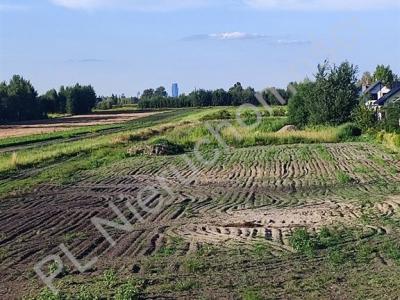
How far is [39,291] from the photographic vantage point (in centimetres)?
869

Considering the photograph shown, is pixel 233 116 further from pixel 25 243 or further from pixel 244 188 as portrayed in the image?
pixel 25 243

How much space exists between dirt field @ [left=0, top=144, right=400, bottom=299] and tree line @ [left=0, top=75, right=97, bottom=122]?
6602 cm

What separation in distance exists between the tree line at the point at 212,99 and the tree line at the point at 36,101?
1448 cm

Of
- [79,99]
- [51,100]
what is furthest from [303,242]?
[79,99]

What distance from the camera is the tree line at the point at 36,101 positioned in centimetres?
8675

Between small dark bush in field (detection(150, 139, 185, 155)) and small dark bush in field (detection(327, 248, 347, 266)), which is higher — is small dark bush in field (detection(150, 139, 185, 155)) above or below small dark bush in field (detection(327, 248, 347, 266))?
below

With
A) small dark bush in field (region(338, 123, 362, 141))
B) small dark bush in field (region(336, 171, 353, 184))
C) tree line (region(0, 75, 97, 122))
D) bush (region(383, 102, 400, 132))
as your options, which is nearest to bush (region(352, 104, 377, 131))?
small dark bush in field (region(338, 123, 362, 141))

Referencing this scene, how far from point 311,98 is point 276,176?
2881 centimetres

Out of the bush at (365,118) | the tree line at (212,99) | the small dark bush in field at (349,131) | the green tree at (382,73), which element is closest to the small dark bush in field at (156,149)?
the small dark bush in field at (349,131)

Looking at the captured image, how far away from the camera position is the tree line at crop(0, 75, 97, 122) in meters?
86.8

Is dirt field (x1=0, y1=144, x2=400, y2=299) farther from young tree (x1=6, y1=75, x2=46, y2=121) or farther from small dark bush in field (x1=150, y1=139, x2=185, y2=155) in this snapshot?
young tree (x1=6, y1=75, x2=46, y2=121)

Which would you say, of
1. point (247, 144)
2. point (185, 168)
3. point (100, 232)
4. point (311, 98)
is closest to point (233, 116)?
point (311, 98)

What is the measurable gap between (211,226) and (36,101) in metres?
84.9

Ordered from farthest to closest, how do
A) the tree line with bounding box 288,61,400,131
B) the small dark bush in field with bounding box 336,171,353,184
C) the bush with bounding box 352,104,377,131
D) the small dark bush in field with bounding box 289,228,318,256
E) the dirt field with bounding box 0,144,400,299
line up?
the tree line with bounding box 288,61,400,131 → the bush with bounding box 352,104,377,131 → the small dark bush in field with bounding box 336,171,353,184 → the small dark bush in field with bounding box 289,228,318,256 → the dirt field with bounding box 0,144,400,299
